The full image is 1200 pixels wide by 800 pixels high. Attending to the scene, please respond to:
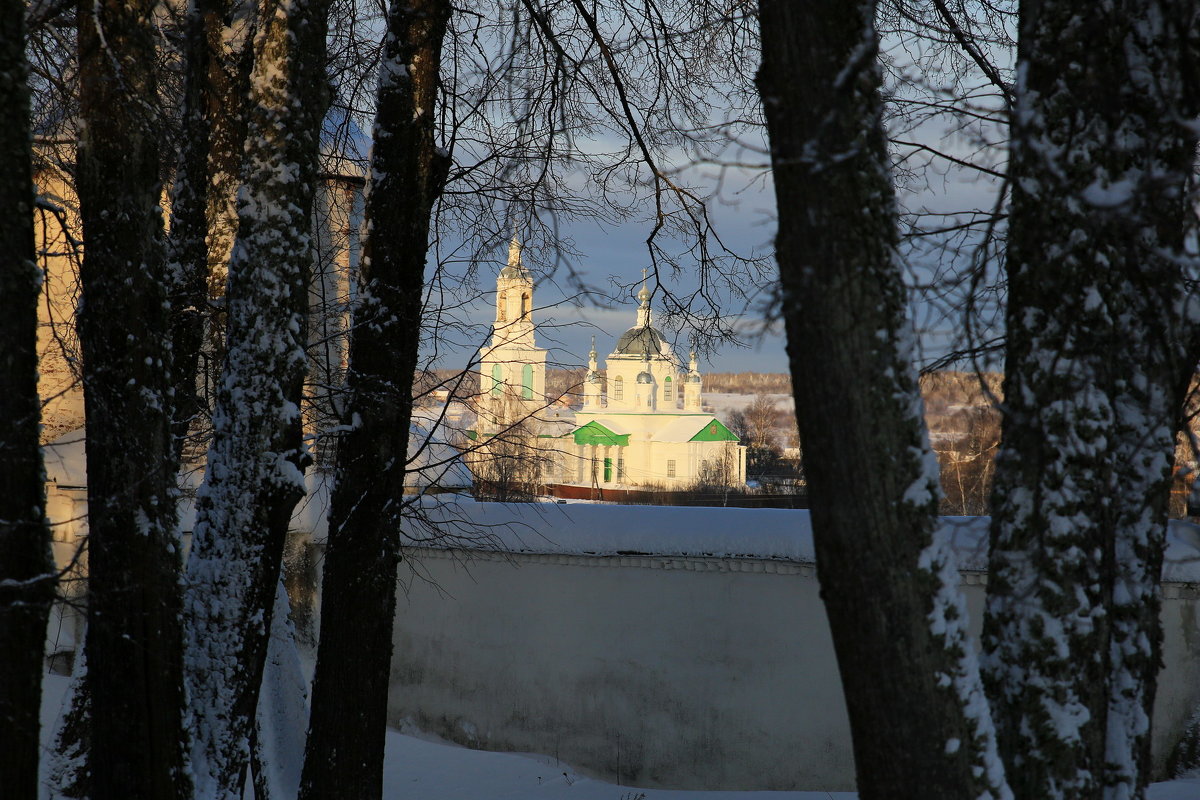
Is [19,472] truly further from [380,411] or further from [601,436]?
[601,436]

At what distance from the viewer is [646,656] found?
10.3 meters

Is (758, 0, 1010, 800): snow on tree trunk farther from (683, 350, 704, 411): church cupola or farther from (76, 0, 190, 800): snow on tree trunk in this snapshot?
(683, 350, 704, 411): church cupola

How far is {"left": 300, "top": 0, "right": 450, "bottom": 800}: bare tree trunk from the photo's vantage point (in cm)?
520

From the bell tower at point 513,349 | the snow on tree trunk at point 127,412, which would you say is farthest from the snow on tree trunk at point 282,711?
the snow on tree trunk at point 127,412

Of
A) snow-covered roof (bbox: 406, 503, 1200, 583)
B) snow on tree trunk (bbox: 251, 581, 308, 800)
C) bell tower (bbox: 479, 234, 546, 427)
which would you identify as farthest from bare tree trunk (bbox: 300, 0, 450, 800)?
snow-covered roof (bbox: 406, 503, 1200, 583)

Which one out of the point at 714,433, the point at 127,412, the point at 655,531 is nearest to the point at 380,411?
the point at 127,412

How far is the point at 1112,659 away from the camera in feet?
10.2

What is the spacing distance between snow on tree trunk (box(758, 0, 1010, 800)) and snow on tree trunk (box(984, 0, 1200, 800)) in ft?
1.21

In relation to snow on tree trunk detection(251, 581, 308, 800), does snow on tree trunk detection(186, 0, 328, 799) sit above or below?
above

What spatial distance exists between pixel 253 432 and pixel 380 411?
1.11 m

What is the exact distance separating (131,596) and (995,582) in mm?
3234

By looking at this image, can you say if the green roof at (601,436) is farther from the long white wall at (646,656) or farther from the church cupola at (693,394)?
the long white wall at (646,656)

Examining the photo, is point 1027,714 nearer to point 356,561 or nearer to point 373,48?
point 356,561

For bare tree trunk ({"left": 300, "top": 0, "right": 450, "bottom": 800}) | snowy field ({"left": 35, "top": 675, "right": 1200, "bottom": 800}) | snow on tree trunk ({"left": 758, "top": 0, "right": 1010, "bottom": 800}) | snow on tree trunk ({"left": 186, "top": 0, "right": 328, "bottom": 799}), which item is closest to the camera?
snow on tree trunk ({"left": 758, "top": 0, "right": 1010, "bottom": 800})
